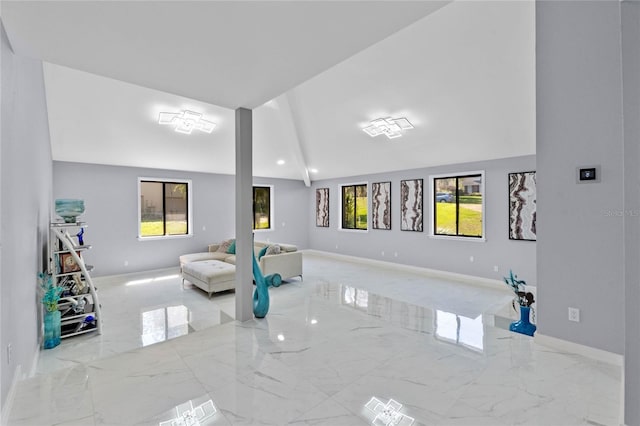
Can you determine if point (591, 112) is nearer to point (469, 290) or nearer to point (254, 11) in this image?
point (254, 11)

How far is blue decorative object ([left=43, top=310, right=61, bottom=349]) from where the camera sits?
327 cm

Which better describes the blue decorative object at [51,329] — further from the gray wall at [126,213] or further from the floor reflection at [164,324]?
→ the gray wall at [126,213]

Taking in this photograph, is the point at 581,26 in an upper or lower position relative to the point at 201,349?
upper

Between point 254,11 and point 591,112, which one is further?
point 591,112

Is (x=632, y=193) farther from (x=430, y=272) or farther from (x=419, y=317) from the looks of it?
(x=430, y=272)

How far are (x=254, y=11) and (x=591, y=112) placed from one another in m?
3.04

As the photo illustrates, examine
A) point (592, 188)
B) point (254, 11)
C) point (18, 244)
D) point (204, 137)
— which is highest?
point (204, 137)

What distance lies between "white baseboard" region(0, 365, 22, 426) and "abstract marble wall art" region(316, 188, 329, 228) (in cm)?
763

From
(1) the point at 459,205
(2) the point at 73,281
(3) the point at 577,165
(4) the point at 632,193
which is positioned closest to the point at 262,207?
(1) the point at 459,205

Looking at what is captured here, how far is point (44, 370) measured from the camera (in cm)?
283

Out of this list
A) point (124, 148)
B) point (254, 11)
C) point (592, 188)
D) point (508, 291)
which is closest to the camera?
point (254, 11)

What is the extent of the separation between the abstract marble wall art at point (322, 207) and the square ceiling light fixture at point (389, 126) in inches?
155

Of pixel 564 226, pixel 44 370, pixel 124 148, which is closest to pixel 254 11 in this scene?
pixel 564 226

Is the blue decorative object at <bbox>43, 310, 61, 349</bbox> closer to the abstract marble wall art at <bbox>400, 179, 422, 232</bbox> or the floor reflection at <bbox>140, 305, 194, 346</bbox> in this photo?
the floor reflection at <bbox>140, 305, 194, 346</bbox>
